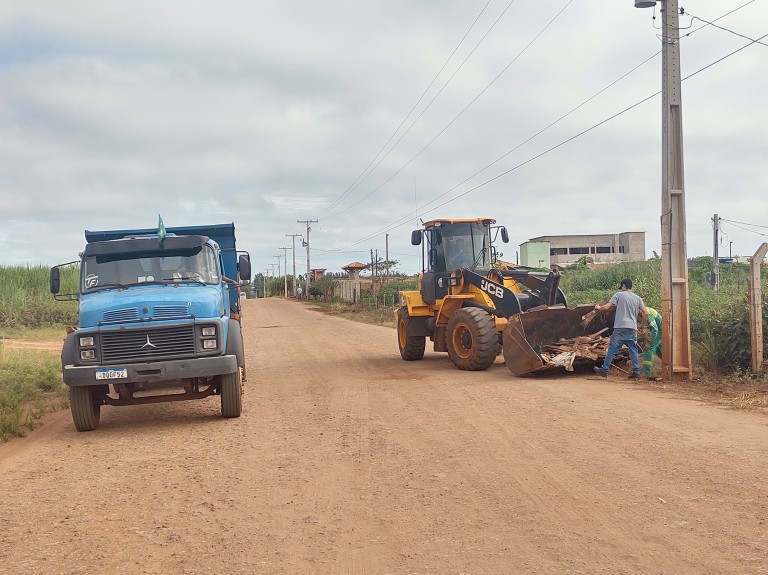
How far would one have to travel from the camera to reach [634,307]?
12766 millimetres

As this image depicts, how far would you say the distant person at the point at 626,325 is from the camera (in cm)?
1276

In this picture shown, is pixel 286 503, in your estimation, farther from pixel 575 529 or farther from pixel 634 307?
pixel 634 307

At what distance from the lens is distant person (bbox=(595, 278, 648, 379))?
1276cm

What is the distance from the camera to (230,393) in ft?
32.6

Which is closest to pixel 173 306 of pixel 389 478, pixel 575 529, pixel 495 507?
pixel 389 478

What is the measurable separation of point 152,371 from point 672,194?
8827 millimetres

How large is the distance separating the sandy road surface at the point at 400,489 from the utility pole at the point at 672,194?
177cm

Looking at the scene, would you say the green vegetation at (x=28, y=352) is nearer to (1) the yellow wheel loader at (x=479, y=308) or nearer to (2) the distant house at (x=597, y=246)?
(1) the yellow wheel loader at (x=479, y=308)

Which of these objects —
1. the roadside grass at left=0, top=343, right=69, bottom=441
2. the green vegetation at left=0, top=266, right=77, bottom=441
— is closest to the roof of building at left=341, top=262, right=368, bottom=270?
the green vegetation at left=0, top=266, right=77, bottom=441

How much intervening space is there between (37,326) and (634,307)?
2867cm

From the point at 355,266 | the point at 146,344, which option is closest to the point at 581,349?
the point at 146,344

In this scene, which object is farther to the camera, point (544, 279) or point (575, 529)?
point (544, 279)

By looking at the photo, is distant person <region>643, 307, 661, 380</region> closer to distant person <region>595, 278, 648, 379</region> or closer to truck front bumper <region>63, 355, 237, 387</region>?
distant person <region>595, 278, 648, 379</region>

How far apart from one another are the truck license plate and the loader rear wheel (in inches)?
282
